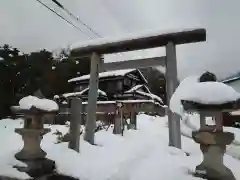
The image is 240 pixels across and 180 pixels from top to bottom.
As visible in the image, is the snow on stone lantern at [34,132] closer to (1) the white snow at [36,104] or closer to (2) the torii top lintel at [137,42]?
(1) the white snow at [36,104]

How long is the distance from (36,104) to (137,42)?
11.5 feet

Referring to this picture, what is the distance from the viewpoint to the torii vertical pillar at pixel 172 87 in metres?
5.64

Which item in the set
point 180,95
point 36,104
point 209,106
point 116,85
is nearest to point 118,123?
point 36,104

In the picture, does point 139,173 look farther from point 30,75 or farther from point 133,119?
point 30,75

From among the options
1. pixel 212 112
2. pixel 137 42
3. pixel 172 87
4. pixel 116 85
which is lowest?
pixel 212 112

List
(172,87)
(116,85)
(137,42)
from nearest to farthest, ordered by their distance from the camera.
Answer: (172,87) → (137,42) → (116,85)

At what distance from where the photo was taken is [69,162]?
13.9 ft

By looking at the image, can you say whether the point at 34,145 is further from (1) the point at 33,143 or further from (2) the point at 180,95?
(2) the point at 180,95

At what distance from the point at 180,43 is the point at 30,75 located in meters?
15.6

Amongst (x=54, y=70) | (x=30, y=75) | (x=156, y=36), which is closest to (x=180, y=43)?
(x=156, y=36)

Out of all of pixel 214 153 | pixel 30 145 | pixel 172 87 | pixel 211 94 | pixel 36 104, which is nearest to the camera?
pixel 211 94

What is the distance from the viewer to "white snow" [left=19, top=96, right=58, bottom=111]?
3.62 m

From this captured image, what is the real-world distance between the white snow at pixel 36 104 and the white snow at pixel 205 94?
79.3 inches

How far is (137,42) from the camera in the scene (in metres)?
6.20
